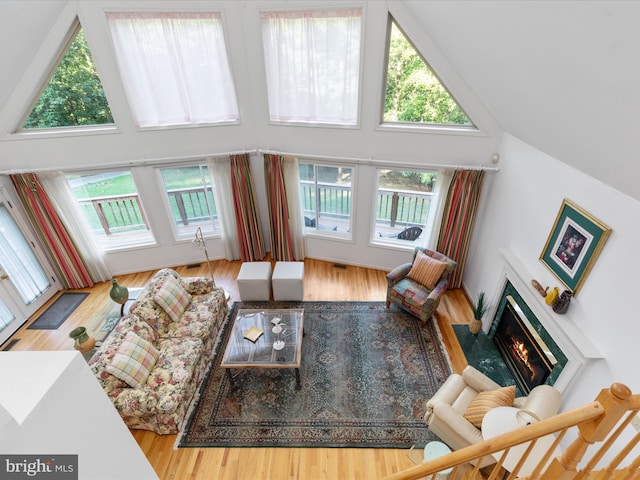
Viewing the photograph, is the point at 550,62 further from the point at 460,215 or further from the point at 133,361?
the point at 133,361

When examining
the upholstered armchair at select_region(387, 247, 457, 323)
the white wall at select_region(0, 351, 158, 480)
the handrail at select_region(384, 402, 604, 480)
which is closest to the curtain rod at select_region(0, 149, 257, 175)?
the upholstered armchair at select_region(387, 247, 457, 323)

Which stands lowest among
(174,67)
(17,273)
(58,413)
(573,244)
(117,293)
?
(17,273)

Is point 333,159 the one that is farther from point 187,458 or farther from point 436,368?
point 187,458

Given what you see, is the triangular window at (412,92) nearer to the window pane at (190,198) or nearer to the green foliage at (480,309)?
the green foliage at (480,309)

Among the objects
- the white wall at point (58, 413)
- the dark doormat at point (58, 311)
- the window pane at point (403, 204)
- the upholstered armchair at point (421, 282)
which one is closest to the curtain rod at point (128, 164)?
the dark doormat at point (58, 311)

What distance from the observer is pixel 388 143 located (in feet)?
15.3

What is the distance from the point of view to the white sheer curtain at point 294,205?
5.19 meters

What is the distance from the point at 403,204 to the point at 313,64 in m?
2.62

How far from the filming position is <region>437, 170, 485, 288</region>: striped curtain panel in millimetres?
4461

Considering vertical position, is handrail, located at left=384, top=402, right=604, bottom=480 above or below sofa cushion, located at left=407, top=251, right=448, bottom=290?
above

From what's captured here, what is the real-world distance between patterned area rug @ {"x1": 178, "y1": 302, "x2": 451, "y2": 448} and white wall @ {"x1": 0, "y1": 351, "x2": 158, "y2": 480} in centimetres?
189

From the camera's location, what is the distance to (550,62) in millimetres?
1913

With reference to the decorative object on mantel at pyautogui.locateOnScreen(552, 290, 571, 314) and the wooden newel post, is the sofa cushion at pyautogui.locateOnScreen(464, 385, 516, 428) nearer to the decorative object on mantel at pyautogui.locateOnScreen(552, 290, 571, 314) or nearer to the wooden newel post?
the decorative object on mantel at pyautogui.locateOnScreen(552, 290, 571, 314)

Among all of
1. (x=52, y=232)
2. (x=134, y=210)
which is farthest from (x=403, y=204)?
(x=52, y=232)
